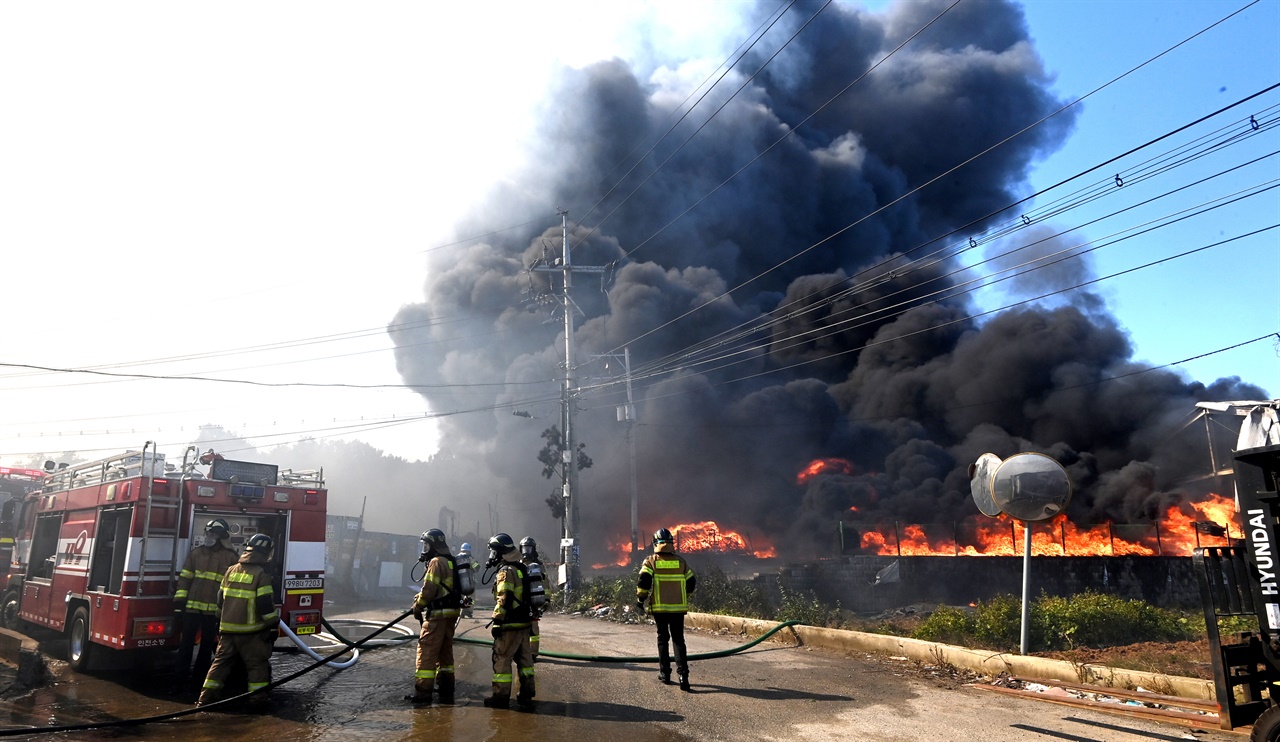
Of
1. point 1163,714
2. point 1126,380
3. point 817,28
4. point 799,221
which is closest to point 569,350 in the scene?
point 1163,714

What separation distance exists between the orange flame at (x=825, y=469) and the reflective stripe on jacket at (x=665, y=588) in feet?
96.7

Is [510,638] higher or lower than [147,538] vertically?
lower

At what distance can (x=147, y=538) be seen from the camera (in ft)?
29.1

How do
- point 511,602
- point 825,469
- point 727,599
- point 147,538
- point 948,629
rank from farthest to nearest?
point 825,469 → point 727,599 → point 948,629 → point 147,538 → point 511,602

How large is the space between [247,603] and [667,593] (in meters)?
4.39

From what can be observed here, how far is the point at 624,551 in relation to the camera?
125 ft

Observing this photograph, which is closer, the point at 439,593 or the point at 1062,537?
the point at 439,593

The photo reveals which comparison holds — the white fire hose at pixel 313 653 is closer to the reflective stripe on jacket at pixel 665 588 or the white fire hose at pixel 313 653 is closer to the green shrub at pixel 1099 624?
the reflective stripe on jacket at pixel 665 588

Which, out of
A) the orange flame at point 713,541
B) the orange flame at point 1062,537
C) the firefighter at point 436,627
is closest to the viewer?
the firefighter at point 436,627

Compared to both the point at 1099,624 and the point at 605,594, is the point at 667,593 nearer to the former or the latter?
the point at 1099,624

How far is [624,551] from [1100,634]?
97.3 feet

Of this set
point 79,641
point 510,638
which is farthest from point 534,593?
point 79,641

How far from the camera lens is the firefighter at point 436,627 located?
25.4 feet

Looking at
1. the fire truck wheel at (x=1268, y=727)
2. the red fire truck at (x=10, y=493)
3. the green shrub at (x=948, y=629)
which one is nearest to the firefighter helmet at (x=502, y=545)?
the green shrub at (x=948, y=629)
